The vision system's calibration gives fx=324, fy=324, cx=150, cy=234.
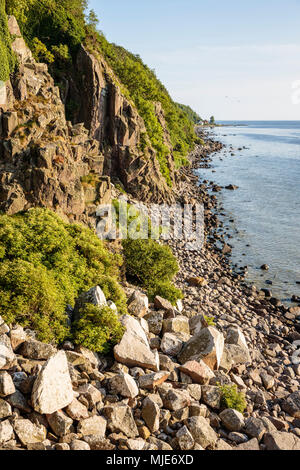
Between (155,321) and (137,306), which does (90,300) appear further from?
(155,321)

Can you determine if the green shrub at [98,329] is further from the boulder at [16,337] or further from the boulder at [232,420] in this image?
the boulder at [232,420]

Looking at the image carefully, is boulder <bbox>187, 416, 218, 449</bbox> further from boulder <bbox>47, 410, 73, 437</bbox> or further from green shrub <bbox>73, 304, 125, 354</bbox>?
green shrub <bbox>73, 304, 125, 354</bbox>

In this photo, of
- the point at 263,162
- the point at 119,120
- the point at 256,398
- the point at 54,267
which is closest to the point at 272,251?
the point at 119,120

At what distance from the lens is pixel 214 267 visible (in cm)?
2931

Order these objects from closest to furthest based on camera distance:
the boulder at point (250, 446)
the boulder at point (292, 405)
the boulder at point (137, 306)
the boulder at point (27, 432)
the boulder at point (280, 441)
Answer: the boulder at point (27, 432)
the boulder at point (250, 446)
the boulder at point (280, 441)
the boulder at point (292, 405)
the boulder at point (137, 306)

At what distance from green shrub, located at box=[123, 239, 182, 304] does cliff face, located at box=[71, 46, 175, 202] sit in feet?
57.9

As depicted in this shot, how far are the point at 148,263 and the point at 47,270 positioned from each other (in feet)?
28.1

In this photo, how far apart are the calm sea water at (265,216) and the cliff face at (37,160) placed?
A: 1666cm

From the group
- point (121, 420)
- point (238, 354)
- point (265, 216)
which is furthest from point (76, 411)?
point (265, 216)

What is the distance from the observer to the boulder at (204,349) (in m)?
11.6

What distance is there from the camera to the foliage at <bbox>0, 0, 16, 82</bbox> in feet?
75.4

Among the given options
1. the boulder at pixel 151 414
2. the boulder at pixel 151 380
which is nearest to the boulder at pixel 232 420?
the boulder at pixel 151 380
